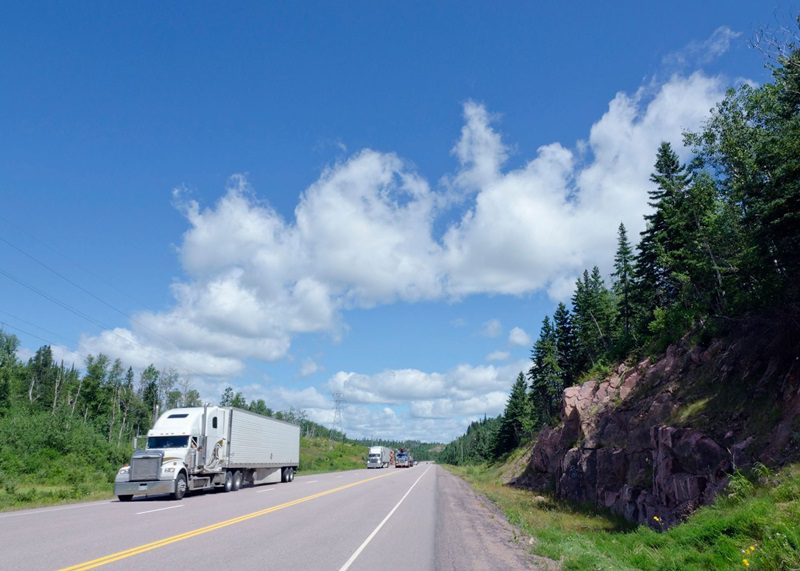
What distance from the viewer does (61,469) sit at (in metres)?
41.7

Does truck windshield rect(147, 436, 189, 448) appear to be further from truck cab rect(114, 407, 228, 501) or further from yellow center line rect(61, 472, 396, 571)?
yellow center line rect(61, 472, 396, 571)

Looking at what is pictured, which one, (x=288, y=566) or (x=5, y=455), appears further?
(x=5, y=455)

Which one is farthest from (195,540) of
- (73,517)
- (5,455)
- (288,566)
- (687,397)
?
(5,455)

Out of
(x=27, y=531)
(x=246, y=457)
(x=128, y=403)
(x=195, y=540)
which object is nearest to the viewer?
(x=195, y=540)

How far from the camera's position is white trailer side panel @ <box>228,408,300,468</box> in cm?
2886

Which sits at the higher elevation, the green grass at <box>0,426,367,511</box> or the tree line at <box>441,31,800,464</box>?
the tree line at <box>441,31,800,464</box>

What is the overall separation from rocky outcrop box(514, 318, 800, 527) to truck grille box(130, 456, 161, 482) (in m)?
18.6

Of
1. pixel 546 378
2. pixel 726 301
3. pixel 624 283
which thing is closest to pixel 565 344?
pixel 546 378

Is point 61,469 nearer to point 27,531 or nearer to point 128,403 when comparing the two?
point 27,531

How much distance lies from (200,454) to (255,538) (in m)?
14.9

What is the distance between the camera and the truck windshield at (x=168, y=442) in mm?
24656

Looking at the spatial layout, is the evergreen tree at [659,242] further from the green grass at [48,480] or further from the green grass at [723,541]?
the green grass at [48,480]

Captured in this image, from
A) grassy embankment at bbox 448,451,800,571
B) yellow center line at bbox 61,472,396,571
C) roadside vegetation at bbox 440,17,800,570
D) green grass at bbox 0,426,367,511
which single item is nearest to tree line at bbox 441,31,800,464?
roadside vegetation at bbox 440,17,800,570

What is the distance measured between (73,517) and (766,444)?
62.4 feet
